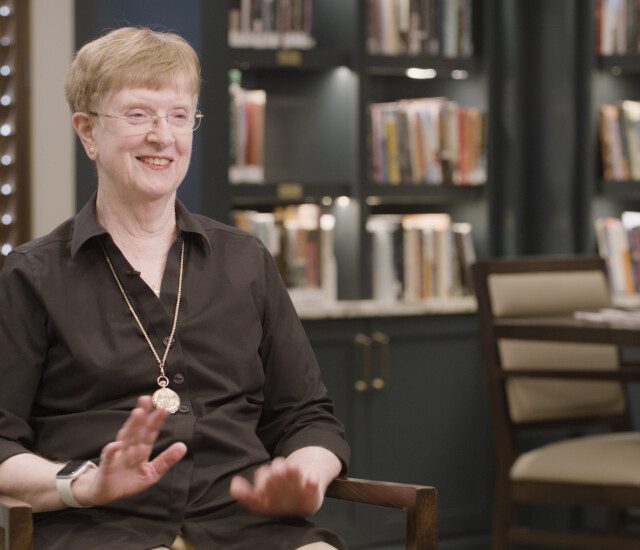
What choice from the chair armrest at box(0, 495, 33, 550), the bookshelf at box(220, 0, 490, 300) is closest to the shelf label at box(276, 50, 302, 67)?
the bookshelf at box(220, 0, 490, 300)

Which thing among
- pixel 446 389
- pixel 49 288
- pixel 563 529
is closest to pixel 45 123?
pixel 446 389

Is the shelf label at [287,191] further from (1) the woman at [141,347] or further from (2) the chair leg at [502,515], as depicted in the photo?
(1) the woman at [141,347]

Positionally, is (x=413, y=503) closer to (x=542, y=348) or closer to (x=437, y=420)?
(x=542, y=348)

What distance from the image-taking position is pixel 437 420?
463cm

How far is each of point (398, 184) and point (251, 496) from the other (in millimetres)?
3021

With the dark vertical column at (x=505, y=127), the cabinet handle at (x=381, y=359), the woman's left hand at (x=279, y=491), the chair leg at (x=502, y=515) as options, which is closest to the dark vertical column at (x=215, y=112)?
the cabinet handle at (x=381, y=359)

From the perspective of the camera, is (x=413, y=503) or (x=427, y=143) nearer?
(x=413, y=503)

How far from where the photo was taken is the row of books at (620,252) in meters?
4.87

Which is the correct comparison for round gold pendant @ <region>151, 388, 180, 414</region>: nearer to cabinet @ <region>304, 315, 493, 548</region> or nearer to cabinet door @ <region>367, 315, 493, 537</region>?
cabinet @ <region>304, 315, 493, 548</region>

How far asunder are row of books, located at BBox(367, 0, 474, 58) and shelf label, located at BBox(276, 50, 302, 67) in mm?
326

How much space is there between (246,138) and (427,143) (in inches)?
28.6

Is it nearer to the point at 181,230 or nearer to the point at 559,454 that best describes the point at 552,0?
the point at 559,454

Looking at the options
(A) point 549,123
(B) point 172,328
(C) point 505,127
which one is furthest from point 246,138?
(B) point 172,328

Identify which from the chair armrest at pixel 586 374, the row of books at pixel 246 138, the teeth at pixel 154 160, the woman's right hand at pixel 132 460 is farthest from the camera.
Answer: the row of books at pixel 246 138
